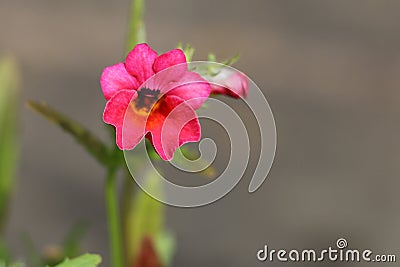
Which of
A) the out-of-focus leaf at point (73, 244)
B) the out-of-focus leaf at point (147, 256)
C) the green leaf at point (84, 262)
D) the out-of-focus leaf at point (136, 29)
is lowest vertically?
the green leaf at point (84, 262)

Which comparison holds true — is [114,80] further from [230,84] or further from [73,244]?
[73,244]

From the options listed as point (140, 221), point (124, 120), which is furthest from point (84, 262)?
point (140, 221)

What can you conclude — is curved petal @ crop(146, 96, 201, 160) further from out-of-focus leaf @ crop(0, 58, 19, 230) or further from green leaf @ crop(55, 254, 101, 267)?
out-of-focus leaf @ crop(0, 58, 19, 230)

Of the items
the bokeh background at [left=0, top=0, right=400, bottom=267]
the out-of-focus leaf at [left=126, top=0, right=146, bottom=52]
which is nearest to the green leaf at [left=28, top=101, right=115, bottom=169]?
the out-of-focus leaf at [left=126, top=0, right=146, bottom=52]

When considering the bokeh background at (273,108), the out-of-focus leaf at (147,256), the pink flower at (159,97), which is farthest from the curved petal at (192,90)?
the bokeh background at (273,108)

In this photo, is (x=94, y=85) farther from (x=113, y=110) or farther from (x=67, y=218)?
(x=113, y=110)

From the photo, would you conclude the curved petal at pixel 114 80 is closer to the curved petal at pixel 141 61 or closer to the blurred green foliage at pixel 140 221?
the curved petal at pixel 141 61

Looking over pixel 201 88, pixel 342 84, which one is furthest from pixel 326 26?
pixel 201 88

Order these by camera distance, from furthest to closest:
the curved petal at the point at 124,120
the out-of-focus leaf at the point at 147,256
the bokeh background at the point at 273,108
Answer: the bokeh background at the point at 273,108 < the out-of-focus leaf at the point at 147,256 < the curved petal at the point at 124,120
